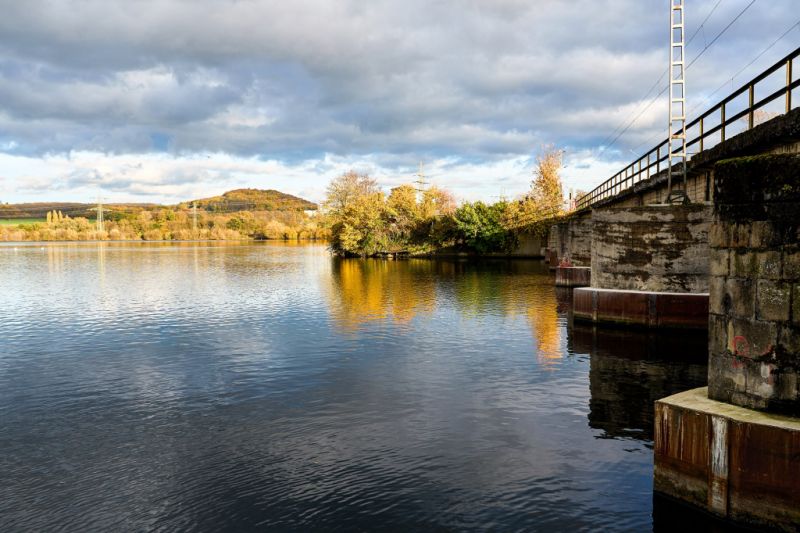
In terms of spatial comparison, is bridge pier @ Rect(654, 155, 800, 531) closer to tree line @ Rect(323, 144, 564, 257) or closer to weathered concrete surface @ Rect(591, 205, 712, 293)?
weathered concrete surface @ Rect(591, 205, 712, 293)

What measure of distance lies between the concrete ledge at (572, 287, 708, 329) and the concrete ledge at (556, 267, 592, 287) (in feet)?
48.3

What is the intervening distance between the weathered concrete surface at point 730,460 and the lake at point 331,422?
26.3 inches

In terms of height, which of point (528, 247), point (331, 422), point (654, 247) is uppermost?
point (654, 247)

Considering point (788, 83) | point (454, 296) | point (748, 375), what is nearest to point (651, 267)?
point (788, 83)

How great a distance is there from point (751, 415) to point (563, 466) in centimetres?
360

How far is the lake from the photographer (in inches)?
354

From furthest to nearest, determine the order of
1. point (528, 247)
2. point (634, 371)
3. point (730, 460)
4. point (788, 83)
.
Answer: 1. point (528, 247)
2. point (634, 371)
3. point (788, 83)
4. point (730, 460)

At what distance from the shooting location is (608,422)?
1273 cm

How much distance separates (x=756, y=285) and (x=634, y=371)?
9932 mm

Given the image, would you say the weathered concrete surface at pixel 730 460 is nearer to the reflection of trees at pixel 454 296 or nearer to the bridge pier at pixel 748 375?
the bridge pier at pixel 748 375

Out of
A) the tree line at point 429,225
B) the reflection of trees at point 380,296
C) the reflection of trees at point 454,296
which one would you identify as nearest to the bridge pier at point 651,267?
the reflection of trees at point 454,296

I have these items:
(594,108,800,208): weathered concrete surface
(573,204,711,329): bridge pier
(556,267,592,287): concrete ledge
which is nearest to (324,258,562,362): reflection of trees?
(556,267,592,287): concrete ledge

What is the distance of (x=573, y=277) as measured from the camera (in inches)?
1569

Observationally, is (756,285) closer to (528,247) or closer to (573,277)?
(573,277)
